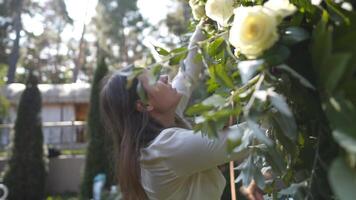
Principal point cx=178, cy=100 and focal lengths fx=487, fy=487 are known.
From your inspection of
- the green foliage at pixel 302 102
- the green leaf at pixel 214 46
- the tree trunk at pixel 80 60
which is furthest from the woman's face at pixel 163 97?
the tree trunk at pixel 80 60

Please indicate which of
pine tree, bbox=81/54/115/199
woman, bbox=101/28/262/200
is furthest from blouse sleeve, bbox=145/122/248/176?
pine tree, bbox=81/54/115/199

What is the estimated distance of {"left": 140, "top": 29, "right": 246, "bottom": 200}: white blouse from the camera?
1.39 m

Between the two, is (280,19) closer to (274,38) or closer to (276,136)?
(274,38)

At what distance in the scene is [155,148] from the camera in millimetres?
1506

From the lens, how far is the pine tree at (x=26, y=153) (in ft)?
31.7

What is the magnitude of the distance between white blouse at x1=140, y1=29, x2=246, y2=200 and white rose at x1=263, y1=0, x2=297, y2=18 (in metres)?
0.60

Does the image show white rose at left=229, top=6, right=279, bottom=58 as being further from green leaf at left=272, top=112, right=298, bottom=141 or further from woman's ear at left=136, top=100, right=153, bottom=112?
woman's ear at left=136, top=100, right=153, bottom=112

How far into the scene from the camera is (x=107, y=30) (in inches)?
1216

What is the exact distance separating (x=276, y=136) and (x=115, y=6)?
29149 millimetres

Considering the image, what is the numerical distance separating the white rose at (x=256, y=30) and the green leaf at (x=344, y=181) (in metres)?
0.22

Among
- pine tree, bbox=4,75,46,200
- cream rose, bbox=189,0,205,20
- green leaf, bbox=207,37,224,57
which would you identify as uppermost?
cream rose, bbox=189,0,205,20

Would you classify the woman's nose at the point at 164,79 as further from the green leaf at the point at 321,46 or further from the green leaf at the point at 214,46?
the green leaf at the point at 321,46

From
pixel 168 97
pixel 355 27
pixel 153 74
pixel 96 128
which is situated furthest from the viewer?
pixel 96 128

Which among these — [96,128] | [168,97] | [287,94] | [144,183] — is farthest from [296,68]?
[96,128]
